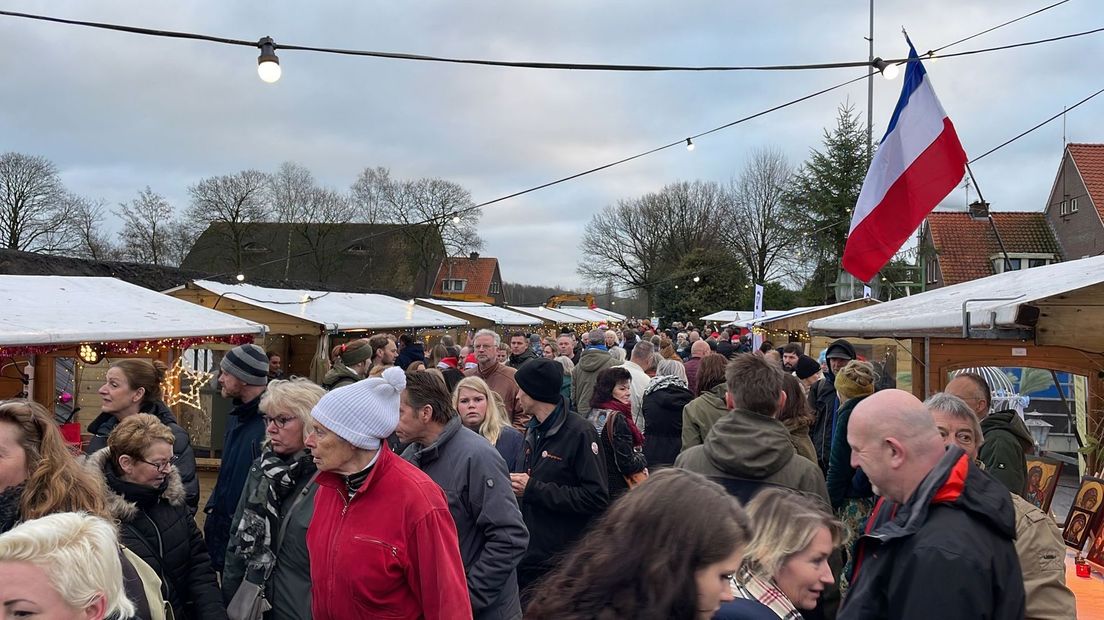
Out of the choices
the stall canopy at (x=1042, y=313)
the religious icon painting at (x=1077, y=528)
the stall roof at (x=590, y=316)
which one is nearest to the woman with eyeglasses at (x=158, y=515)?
the stall canopy at (x=1042, y=313)

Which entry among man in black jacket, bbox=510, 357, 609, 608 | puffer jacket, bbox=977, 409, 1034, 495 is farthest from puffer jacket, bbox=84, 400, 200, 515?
puffer jacket, bbox=977, 409, 1034, 495

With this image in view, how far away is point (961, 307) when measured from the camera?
529cm

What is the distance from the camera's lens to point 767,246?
5512cm

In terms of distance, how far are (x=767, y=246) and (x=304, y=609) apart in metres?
54.6

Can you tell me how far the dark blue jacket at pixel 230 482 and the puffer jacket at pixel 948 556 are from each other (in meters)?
3.05

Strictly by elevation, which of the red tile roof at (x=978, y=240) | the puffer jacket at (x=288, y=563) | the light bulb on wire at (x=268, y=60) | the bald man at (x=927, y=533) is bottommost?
the puffer jacket at (x=288, y=563)

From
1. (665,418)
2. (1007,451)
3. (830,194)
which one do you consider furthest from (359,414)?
(830,194)

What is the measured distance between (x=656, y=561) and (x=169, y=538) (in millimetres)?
2332

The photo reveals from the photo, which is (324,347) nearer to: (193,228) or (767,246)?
(193,228)

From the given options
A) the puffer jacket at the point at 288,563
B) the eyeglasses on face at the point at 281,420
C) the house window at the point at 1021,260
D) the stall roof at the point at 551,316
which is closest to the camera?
the puffer jacket at the point at 288,563

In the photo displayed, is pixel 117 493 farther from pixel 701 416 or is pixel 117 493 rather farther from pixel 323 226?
pixel 323 226

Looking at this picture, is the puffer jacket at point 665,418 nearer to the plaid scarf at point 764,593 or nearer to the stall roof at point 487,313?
the plaid scarf at point 764,593

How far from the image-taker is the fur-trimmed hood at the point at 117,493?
2938 mm

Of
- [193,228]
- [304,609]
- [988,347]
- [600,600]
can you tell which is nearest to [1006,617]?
[600,600]
